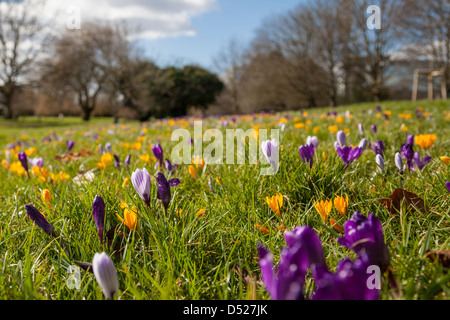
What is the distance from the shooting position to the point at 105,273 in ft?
2.98

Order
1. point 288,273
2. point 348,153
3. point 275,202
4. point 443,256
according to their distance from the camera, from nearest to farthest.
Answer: point 288,273
point 443,256
point 275,202
point 348,153

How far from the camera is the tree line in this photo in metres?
29.0

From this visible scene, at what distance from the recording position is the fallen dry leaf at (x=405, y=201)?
1.48 metres

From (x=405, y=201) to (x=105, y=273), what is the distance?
4.34 ft

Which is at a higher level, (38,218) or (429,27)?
(429,27)

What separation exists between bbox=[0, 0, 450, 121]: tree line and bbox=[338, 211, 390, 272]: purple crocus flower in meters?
27.9

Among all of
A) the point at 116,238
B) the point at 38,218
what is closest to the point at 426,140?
the point at 116,238

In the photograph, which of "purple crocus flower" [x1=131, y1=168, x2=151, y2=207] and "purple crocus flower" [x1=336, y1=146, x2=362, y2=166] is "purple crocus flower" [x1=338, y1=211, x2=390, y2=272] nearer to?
"purple crocus flower" [x1=131, y1=168, x2=151, y2=207]

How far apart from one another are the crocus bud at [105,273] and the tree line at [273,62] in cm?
2765

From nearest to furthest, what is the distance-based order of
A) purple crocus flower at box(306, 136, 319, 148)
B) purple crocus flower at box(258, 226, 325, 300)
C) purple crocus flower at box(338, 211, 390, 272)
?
1. purple crocus flower at box(258, 226, 325, 300)
2. purple crocus flower at box(338, 211, 390, 272)
3. purple crocus flower at box(306, 136, 319, 148)

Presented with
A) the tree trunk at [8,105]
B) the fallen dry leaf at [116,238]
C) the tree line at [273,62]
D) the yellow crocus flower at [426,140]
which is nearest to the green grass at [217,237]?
the fallen dry leaf at [116,238]

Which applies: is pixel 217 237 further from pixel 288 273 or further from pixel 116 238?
pixel 288 273

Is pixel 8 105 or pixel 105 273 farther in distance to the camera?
pixel 8 105

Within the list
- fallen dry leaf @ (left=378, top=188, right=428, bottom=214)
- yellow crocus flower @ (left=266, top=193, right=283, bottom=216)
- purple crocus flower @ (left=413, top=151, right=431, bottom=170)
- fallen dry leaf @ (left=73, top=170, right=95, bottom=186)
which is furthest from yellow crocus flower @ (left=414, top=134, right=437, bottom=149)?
fallen dry leaf @ (left=73, top=170, right=95, bottom=186)
